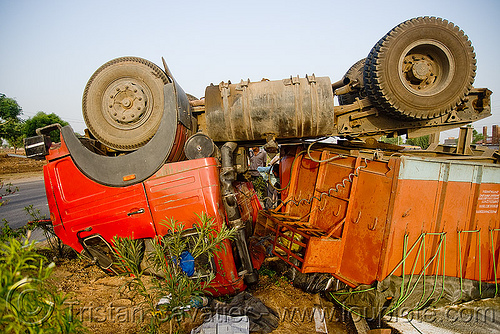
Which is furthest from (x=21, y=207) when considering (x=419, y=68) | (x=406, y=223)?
(x=419, y=68)

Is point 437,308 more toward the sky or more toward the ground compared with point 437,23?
more toward the ground

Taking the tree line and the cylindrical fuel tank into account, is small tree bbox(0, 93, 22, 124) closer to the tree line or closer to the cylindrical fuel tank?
the tree line

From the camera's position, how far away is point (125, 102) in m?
3.57

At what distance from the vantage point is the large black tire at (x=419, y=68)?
11.1ft

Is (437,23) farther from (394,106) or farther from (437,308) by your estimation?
(437,308)

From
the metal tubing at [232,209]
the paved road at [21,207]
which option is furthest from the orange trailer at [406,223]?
the paved road at [21,207]

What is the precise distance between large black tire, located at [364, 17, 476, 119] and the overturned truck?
0.04 feet

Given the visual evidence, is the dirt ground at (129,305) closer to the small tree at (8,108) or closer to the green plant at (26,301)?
the green plant at (26,301)

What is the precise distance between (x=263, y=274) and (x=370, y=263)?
171 centimetres

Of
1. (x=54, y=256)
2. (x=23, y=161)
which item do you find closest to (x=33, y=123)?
(x=23, y=161)

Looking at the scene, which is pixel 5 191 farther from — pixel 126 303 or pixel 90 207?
pixel 126 303

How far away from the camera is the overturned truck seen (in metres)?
3.29

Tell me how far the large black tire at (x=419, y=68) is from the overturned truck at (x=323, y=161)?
0.04 feet

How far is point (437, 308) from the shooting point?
339 centimetres
